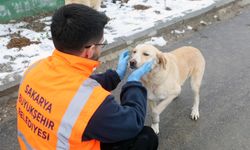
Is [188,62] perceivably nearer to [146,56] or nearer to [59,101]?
[146,56]

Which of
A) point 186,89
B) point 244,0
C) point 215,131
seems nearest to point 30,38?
point 186,89

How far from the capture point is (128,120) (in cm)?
228

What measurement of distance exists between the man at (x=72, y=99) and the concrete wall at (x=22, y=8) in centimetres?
472

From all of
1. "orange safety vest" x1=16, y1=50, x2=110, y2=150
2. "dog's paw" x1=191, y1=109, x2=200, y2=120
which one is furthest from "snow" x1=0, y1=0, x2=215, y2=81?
"orange safety vest" x1=16, y1=50, x2=110, y2=150

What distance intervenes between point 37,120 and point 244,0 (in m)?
7.92

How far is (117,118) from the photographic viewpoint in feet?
7.18

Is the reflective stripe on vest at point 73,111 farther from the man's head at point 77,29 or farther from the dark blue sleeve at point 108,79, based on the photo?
the dark blue sleeve at point 108,79

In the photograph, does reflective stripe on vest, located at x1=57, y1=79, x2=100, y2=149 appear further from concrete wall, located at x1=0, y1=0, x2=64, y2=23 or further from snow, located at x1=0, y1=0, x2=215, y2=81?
concrete wall, located at x1=0, y1=0, x2=64, y2=23

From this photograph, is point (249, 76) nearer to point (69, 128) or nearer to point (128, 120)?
point (128, 120)

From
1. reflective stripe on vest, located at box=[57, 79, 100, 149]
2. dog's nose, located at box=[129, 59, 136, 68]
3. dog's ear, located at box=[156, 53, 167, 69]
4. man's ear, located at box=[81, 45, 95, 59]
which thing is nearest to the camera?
reflective stripe on vest, located at box=[57, 79, 100, 149]

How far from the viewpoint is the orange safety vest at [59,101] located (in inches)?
80.9

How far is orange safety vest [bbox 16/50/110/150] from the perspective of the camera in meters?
2.05

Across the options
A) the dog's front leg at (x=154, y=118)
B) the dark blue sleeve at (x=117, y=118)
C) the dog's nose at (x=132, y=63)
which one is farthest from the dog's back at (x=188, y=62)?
the dark blue sleeve at (x=117, y=118)

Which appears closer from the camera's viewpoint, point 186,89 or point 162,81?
point 162,81
